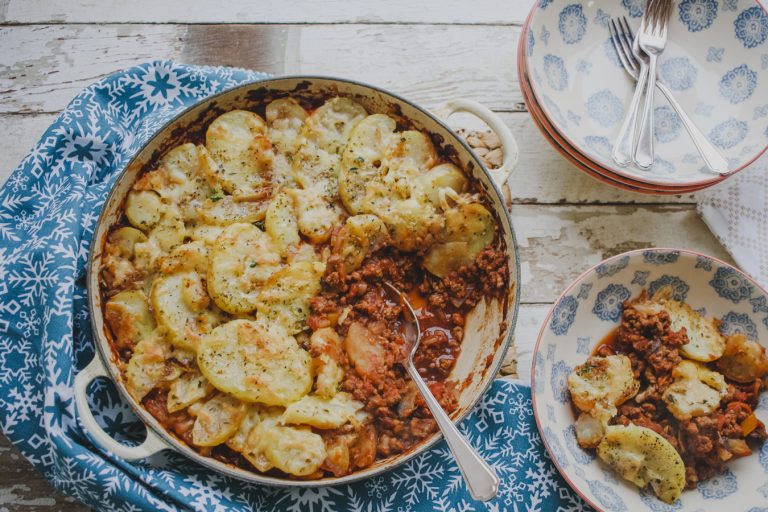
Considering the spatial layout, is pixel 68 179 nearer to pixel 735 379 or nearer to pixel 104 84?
pixel 104 84

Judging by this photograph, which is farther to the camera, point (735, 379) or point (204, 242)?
point (735, 379)

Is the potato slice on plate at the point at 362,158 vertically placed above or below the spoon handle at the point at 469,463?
above

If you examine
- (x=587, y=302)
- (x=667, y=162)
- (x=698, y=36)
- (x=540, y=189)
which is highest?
(x=698, y=36)

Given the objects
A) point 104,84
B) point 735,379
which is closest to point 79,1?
point 104,84

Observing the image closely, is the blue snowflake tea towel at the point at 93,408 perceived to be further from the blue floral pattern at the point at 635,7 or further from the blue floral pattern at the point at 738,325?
the blue floral pattern at the point at 635,7

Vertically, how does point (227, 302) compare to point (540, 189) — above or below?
below

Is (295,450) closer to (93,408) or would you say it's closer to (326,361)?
(326,361)

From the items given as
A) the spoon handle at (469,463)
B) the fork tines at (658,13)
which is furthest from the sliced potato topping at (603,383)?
the fork tines at (658,13)

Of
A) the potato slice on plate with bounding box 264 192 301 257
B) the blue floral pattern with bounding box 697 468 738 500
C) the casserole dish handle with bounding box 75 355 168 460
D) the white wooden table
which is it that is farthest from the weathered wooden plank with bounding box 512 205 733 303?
the casserole dish handle with bounding box 75 355 168 460

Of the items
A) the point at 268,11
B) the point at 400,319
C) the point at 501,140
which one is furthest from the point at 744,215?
the point at 268,11
